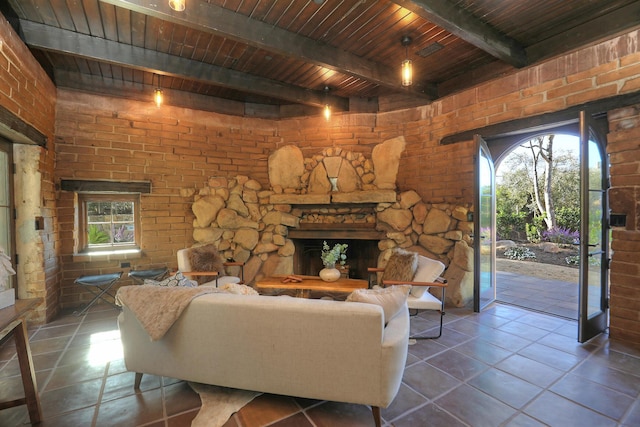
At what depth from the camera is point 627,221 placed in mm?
2770

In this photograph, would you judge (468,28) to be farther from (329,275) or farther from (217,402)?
(217,402)

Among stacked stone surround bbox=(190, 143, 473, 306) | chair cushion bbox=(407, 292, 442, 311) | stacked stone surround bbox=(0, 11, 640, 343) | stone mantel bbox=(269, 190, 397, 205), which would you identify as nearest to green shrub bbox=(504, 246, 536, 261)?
stacked stone surround bbox=(190, 143, 473, 306)

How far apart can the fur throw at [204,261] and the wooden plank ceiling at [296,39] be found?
2.26 metres

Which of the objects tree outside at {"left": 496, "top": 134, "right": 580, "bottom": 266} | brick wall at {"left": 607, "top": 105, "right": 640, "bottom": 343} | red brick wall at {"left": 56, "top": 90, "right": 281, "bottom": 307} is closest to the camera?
brick wall at {"left": 607, "top": 105, "right": 640, "bottom": 343}

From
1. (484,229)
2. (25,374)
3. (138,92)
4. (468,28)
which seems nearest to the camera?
(25,374)

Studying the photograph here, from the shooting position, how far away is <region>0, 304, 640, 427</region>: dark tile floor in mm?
1815

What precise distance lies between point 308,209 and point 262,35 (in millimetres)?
2771

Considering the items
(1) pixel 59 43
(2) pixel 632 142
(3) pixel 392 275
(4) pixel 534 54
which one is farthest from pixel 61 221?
(2) pixel 632 142

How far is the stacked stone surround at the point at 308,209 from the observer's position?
4.37 metres

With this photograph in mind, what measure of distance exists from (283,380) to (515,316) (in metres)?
3.15

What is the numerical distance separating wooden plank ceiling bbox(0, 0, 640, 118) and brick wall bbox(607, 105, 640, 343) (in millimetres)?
930

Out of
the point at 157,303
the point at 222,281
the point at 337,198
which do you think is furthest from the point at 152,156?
the point at 157,303

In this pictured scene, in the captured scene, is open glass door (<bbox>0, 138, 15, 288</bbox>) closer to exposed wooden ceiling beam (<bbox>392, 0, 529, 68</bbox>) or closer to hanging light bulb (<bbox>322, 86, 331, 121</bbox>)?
hanging light bulb (<bbox>322, 86, 331, 121</bbox>)

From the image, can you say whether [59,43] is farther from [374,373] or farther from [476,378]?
[476,378]
